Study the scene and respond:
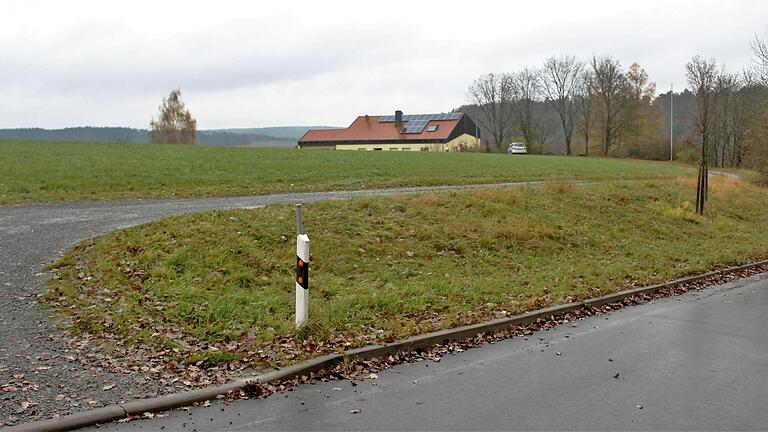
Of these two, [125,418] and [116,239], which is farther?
[116,239]

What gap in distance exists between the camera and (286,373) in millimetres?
6000

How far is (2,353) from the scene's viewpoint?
6.30 m

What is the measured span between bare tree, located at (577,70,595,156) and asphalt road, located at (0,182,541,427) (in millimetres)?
73537

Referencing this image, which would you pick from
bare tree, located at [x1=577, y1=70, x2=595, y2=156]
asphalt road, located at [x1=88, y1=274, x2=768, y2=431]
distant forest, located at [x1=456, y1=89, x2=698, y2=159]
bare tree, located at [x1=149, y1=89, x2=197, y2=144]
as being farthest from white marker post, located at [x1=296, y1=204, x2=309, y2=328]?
bare tree, located at [x1=149, y1=89, x2=197, y2=144]

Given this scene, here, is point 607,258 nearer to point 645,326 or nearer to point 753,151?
point 645,326

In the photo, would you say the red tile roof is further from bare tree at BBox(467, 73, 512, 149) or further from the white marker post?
the white marker post

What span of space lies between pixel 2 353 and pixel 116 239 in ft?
16.4

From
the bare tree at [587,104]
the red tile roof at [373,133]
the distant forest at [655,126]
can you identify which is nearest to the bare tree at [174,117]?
the red tile roof at [373,133]

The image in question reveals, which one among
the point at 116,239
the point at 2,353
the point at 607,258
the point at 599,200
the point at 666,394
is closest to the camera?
the point at 666,394

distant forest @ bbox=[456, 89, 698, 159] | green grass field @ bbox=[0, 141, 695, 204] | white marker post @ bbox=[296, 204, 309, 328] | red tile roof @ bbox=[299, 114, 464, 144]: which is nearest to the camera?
white marker post @ bbox=[296, 204, 309, 328]

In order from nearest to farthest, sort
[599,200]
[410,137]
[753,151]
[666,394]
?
[666,394] → [599,200] → [753,151] → [410,137]

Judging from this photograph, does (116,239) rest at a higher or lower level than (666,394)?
higher

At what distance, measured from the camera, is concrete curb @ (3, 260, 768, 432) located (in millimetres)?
4870

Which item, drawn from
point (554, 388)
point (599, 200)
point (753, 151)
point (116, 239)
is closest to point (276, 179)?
point (599, 200)
